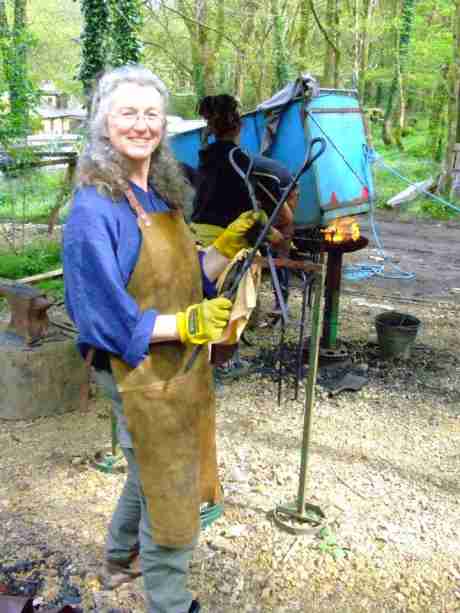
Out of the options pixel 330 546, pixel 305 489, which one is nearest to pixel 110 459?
pixel 305 489

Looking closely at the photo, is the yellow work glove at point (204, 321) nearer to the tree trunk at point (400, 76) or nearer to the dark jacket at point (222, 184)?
the dark jacket at point (222, 184)

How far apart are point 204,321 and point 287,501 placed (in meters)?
1.70

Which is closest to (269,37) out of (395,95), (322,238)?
(395,95)

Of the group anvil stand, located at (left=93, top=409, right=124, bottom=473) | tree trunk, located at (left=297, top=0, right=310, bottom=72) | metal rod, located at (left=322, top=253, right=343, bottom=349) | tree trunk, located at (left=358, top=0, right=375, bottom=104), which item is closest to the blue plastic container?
metal rod, located at (left=322, top=253, right=343, bottom=349)

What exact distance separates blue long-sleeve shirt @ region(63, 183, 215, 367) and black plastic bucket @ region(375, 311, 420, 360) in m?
3.42

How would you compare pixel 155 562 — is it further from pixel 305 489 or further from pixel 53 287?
pixel 53 287

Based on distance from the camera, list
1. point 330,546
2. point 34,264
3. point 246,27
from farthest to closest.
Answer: point 246,27 < point 34,264 < point 330,546

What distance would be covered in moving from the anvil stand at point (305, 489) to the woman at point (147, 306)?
0.70 metres

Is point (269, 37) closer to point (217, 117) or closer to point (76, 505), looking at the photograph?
point (217, 117)

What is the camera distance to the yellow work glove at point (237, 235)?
7.05ft

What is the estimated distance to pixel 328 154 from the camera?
17.2 ft

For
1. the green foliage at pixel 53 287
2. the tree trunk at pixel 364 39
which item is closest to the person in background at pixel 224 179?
the green foliage at pixel 53 287

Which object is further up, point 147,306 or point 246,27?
point 246,27

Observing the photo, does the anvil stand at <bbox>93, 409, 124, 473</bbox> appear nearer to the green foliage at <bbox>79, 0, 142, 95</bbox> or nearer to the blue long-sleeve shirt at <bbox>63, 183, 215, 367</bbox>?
the blue long-sleeve shirt at <bbox>63, 183, 215, 367</bbox>
